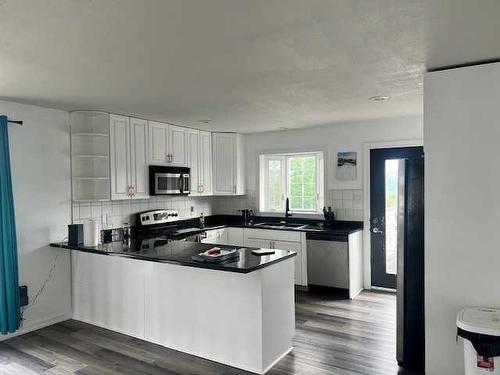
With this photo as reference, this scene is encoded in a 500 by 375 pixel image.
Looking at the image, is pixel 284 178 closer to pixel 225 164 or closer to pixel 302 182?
pixel 302 182

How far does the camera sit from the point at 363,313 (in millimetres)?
4246

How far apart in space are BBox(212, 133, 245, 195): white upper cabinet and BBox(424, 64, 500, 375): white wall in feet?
11.7

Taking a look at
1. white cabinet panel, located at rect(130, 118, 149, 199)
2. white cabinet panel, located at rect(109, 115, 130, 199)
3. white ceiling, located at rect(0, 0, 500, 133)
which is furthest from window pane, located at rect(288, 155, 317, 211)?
white cabinet panel, located at rect(109, 115, 130, 199)

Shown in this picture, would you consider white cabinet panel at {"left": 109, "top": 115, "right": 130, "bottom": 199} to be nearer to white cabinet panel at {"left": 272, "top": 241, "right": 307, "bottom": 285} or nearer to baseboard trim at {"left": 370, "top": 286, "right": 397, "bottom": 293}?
white cabinet panel at {"left": 272, "top": 241, "right": 307, "bottom": 285}

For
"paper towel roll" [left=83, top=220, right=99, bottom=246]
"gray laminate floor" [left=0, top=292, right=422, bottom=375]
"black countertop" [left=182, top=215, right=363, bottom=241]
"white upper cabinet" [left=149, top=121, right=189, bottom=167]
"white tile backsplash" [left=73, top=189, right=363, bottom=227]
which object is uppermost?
"white upper cabinet" [left=149, top=121, right=189, bottom=167]

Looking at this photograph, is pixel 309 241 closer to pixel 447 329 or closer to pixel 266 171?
pixel 266 171

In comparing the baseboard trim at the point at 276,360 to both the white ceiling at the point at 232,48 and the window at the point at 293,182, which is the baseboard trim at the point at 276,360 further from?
the window at the point at 293,182

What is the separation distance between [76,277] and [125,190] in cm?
112

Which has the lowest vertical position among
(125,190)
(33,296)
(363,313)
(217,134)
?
Answer: (363,313)

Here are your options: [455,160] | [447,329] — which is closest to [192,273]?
[447,329]

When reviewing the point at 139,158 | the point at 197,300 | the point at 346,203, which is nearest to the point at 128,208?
the point at 139,158

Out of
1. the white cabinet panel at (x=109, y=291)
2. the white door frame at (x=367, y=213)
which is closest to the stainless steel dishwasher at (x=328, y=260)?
the white door frame at (x=367, y=213)

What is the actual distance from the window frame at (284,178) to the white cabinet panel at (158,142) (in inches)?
67.3

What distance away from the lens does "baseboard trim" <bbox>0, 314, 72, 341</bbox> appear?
3.69 metres
